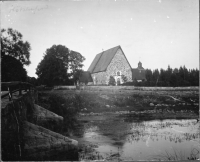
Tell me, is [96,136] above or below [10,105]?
below

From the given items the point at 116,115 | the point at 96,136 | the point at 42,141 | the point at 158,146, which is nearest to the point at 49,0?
the point at 42,141

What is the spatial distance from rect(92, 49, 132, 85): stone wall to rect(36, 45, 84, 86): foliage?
5.30 meters

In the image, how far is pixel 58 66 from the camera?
10547 millimetres

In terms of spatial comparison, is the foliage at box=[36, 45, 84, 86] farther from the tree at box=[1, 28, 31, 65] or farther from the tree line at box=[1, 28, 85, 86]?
the tree at box=[1, 28, 31, 65]

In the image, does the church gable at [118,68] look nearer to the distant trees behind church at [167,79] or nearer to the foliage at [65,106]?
the distant trees behind church at [167,79]

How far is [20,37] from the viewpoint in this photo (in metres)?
7.86

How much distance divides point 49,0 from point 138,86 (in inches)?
507

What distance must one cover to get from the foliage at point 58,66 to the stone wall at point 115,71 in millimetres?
5305

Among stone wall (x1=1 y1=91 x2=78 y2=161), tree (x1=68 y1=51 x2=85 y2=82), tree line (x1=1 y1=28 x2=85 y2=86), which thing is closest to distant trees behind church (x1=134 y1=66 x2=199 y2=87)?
tree (x1=68 y1=51 x2=85 y2=82)

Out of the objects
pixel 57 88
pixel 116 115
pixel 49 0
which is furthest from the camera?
pixel 116 115

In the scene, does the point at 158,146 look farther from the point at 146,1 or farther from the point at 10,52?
the point at 10,52

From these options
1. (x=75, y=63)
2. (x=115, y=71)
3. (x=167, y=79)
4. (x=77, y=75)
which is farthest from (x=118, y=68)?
(x=75, y=63)

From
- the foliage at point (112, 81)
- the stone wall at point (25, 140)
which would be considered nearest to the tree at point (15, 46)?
the stone wall at point (25, 140)

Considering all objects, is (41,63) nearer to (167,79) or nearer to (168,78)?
(168,78)
